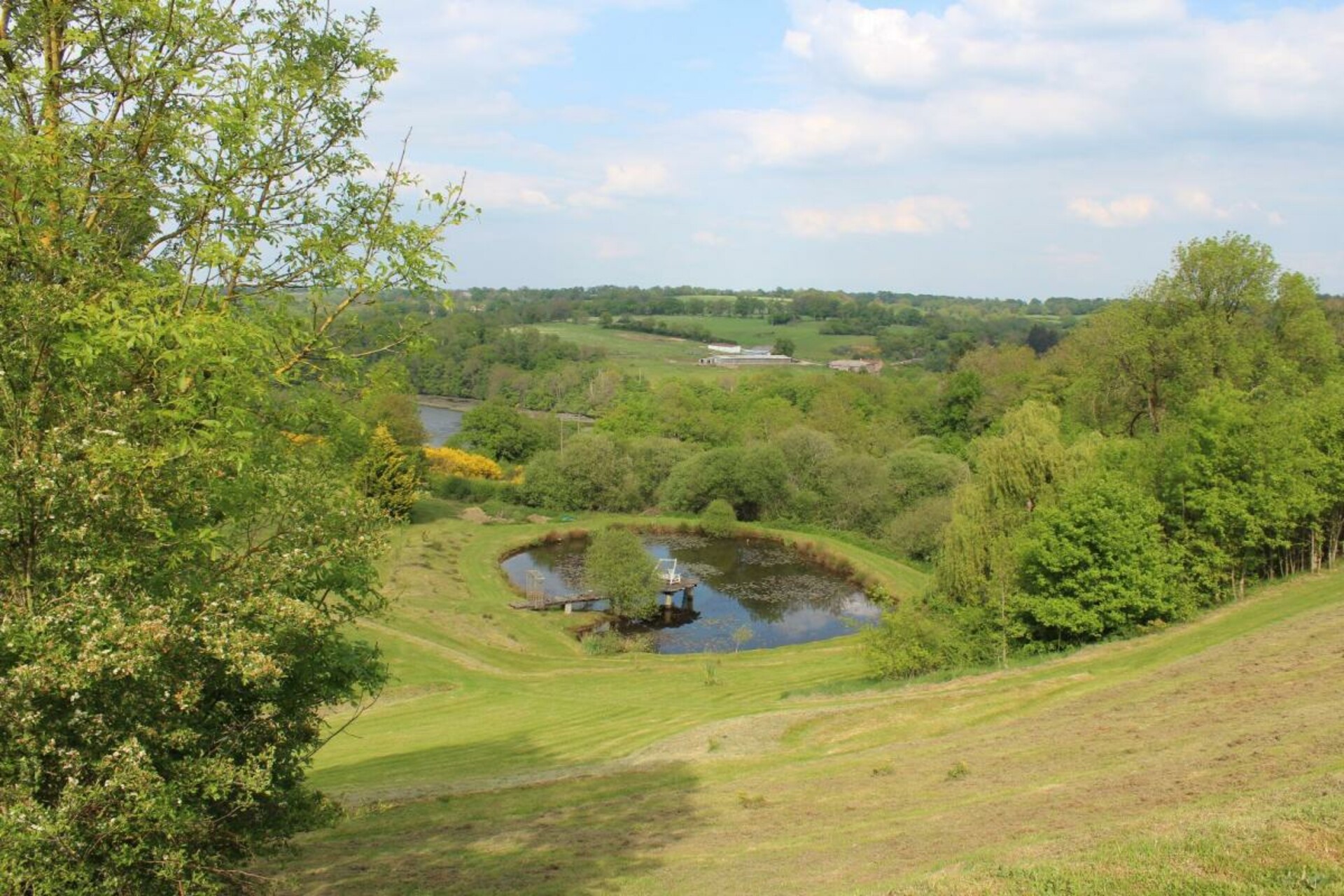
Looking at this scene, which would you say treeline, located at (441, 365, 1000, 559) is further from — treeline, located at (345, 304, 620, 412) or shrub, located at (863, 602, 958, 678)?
shrub, located at (863, 602, 958, 678)

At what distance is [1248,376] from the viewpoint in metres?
40.3

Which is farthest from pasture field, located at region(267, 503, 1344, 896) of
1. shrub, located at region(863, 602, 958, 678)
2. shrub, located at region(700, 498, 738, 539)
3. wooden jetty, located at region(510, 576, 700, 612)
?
shrub, located at region(700, 498, 738, 539)

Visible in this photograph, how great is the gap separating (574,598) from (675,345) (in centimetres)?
12960

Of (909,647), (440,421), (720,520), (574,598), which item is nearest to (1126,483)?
(909,647)

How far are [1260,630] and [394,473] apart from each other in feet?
153

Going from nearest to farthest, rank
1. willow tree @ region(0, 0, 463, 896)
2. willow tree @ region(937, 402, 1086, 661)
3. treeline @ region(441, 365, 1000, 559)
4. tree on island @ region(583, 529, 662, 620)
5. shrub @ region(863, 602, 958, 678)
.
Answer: willow tree @ region(0, 0, 463, 896) → shrub @ region(863, 602, 958, 678) → willow tree @ region(937, 402, 1086, 661) → tree on island @ region(583, 529, 662, 620) → treeline @ region(441, 365, 1000, 559)

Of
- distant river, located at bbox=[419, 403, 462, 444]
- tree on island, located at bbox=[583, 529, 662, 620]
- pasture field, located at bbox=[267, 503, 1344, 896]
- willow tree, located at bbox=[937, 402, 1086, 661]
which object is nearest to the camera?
pasture field, located at bbox=[267, 503, 1344, 896]

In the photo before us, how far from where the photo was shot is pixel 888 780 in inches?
670

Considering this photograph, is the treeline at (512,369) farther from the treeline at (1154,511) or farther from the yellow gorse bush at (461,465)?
the treeline at (1154,511)

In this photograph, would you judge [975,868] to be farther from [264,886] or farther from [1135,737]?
[1135,737]

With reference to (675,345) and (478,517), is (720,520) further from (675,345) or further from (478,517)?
(675,345)

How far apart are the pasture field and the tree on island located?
17.0 metres

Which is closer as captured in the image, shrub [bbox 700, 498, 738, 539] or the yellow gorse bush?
shrub [bbox 700, 498, 738, 539]

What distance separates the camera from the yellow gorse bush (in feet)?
264
